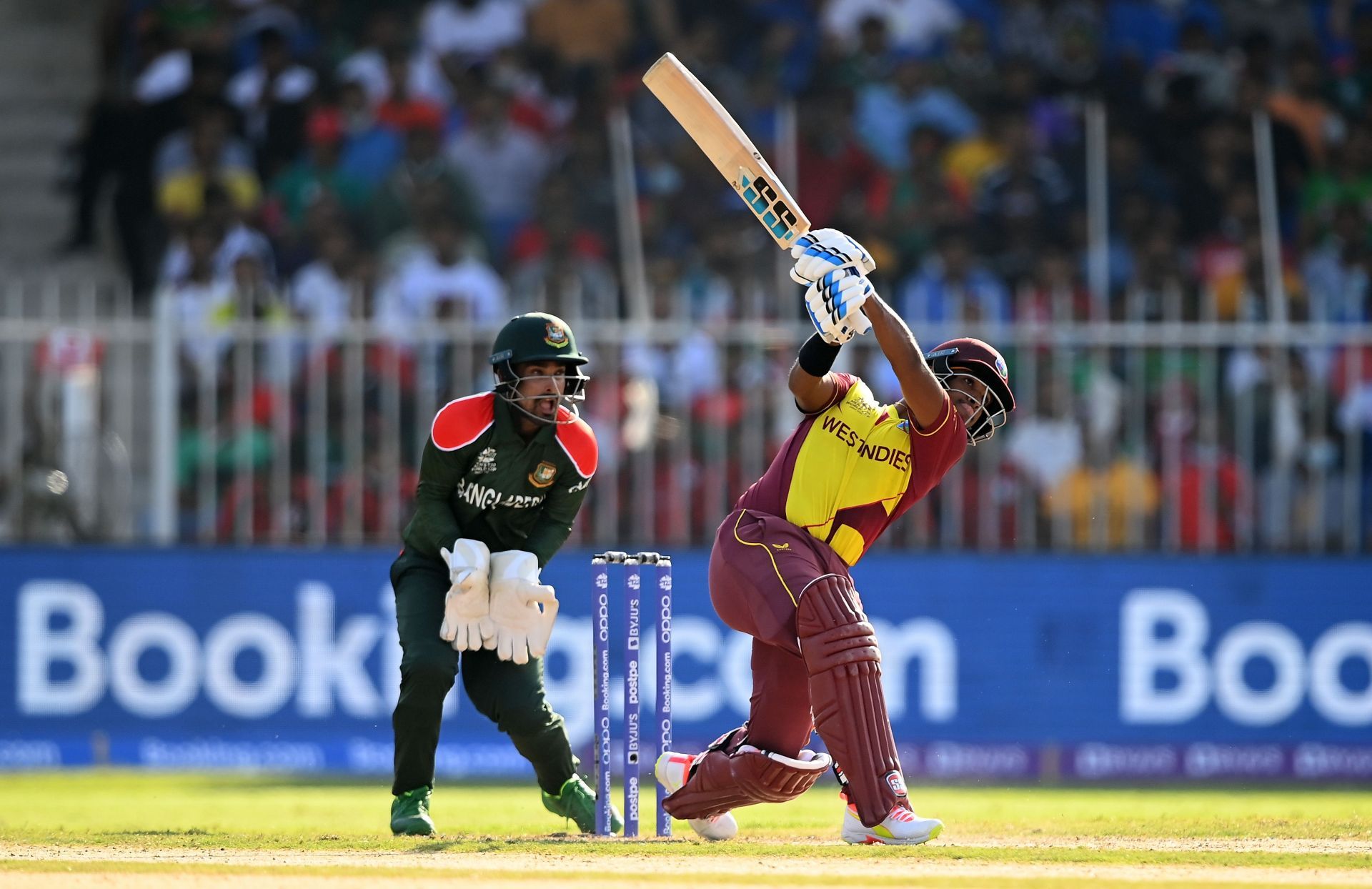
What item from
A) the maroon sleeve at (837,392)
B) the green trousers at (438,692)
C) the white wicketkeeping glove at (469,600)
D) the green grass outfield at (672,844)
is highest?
the maroon sleeve at (837,392)

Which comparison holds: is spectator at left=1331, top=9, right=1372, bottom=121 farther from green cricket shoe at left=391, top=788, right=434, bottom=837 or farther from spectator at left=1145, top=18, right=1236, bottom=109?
green cricket shoe at left=391, top=788, right=434, bottom=837

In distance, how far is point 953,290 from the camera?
12734 mm

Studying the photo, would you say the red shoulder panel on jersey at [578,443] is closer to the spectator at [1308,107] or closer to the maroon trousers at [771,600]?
the maroon trousers at [771,600]

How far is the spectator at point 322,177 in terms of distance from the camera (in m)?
14.2

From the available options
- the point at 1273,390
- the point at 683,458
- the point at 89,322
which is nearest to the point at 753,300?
the point at 683,458

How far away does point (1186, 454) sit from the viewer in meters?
11.8

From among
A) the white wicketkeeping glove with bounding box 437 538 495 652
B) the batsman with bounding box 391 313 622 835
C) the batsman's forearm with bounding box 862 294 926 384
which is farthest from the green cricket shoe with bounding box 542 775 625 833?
the batsman's forearm with bounding box 862 294 926 384

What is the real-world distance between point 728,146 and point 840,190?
6.64 meters

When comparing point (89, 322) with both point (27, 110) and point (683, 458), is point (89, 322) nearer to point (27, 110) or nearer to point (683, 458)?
point (683, 458)

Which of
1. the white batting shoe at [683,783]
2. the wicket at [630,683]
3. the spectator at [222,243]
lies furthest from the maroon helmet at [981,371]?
the spectator at [222,243]

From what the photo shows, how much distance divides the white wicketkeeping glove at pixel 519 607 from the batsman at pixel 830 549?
0.66 metres

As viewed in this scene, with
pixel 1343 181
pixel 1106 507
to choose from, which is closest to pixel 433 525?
pixel 1106 507

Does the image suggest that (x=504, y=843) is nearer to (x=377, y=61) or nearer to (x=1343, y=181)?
(x=377, y=61)

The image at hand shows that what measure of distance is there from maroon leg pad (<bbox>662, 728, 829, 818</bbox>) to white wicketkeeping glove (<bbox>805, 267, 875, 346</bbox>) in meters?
1.44
